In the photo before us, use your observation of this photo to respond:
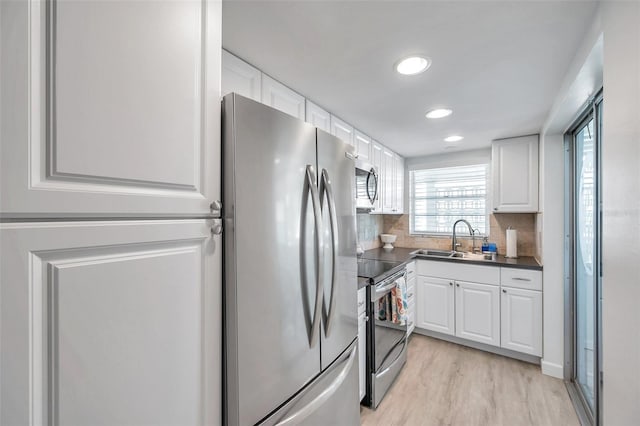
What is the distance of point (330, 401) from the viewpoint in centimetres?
119

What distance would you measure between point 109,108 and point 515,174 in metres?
3.53

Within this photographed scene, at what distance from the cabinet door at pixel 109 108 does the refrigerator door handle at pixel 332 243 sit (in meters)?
Result: 0.51

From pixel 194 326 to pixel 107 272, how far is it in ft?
0.89

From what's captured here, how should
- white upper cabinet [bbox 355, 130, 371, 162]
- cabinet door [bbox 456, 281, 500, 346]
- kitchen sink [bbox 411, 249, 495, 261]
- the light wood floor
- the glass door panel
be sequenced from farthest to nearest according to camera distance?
kitchen sink [bbox 411, 249, 495, 261] → cabinet door [bbox 456, 281, 500, 346] → white upper cabinet [bbox 355, 130, 371, 162] → the light wood floor → the glass door panel

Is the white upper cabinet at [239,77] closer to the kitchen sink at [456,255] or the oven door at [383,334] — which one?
the oven door at [383,334]

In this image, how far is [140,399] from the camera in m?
0.63

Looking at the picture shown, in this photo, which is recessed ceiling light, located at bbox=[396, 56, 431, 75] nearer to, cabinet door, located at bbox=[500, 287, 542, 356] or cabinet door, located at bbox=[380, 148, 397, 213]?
cabinet door, located at bbox=[380, 148, 397, 213]

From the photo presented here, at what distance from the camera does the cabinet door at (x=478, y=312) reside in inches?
109

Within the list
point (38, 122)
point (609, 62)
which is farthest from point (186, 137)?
point (609, 62)

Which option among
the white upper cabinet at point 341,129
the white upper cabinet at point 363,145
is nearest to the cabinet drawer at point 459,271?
the white upper cabinet at point 363,145

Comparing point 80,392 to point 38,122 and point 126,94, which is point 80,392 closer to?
point 38,122

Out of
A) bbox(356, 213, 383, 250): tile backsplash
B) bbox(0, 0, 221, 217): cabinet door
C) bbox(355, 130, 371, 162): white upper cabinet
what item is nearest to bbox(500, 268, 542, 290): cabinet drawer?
bbox(356, 213, 383, 250): tile backsplash

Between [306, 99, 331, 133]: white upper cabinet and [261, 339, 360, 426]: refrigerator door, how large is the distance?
60.1 inches

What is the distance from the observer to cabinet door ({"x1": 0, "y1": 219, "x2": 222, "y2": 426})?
1.54 ft
